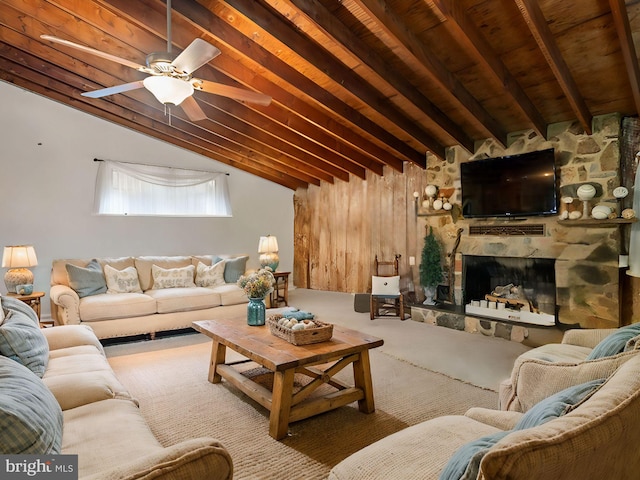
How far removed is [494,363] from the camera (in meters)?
3.45

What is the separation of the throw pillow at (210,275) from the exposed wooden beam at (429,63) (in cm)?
355

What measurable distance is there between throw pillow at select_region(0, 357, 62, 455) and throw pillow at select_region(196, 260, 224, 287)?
141 inches

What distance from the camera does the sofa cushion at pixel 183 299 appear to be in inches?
170

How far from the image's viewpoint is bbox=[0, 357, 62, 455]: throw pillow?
→ 1.01 m

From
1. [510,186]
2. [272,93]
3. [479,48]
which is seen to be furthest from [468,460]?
[510,186]

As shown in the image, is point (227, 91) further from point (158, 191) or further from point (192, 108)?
point (158, 191)

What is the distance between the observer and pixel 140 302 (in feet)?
13.7

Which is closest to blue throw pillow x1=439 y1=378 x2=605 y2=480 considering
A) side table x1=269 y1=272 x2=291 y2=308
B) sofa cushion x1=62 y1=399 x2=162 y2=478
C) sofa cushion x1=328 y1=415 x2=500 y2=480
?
sofa cushion x1=328 y1=415 x2=500 y2=480

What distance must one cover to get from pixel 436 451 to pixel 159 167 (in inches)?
235

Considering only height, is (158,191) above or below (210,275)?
above

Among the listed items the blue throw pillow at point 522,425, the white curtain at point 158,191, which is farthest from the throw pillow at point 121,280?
the blue throw pillow at point 522,425

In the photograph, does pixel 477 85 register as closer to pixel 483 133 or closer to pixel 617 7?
pixel 483 133

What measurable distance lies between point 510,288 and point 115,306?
4674mm

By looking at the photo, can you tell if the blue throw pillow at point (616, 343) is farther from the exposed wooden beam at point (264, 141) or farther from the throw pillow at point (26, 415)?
the exposed wooden beam at point (264, 141)
